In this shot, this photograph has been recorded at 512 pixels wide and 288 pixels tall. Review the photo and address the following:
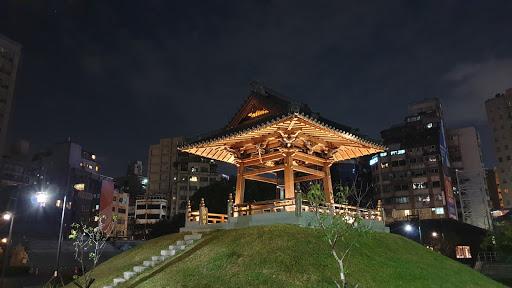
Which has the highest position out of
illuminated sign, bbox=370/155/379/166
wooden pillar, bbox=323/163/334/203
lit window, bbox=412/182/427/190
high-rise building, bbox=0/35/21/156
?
high-rise building, bbox=0/35/21/156

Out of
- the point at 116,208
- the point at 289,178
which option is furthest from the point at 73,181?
the point at 289,178

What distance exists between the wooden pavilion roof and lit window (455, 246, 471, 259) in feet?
154

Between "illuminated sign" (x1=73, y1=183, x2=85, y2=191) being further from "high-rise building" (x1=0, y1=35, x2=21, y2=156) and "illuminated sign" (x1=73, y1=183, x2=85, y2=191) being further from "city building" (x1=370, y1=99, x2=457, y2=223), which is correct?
"city building" (x1=370, y1=99, x2=457, y2=223)

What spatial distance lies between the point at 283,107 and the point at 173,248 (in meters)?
10.4

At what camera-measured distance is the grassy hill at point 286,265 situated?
15838mm

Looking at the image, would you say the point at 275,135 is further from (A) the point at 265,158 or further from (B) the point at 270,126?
(A) the point at 265,158

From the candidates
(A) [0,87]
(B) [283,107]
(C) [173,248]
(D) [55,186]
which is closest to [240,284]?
(C) [173,248]

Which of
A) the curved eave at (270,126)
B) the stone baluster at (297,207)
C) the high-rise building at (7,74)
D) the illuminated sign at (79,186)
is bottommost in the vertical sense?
the stone baluster at (297,207)

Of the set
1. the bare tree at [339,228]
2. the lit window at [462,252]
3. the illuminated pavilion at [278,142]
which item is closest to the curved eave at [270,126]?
the illuminated pavilion at [278,142]

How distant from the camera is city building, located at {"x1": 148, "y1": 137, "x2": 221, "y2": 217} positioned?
11594cm

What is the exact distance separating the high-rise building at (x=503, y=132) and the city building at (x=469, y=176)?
987 cm

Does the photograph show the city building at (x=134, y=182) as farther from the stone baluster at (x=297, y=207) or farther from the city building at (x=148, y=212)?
the stone baluster at (x=297, y=207)

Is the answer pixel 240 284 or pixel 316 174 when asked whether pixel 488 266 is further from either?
pixel 240 284

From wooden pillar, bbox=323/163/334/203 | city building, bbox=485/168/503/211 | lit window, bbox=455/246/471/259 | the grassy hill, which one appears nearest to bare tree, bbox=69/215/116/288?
the grassy hill
